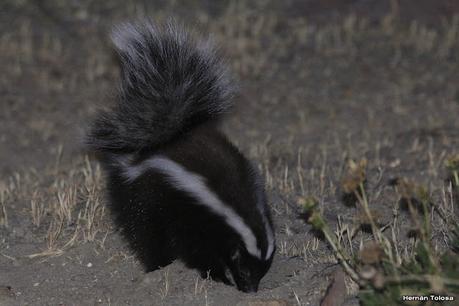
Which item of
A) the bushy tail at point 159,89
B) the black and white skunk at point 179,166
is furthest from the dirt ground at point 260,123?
the bushy tail at point 159,89

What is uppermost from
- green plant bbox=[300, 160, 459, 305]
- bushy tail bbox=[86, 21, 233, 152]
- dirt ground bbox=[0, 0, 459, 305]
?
green plant bbox=[300, 160, 459, 305]

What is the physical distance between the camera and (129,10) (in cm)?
1294

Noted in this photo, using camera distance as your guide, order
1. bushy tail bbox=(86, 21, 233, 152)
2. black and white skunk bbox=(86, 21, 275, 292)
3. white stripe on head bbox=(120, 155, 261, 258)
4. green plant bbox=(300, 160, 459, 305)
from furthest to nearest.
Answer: bushy tail bbox=(86, 21, 233, 152) → black and white skunk bbox=(86, 21, 275, 292) → white stripe on head bbox=(120, 155, 261, 258) → green plant bbox=(300, 160, 459, 305)

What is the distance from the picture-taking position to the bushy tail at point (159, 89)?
553 cm

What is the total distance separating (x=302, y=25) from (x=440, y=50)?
6.43ft

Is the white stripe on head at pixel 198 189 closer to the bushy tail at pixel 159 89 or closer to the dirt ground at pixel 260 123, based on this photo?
the bushy tail at pixel 159 89

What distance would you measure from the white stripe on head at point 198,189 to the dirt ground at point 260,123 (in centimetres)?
38

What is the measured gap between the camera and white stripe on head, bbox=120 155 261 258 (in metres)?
4.94

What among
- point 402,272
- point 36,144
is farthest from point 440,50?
point 402,272

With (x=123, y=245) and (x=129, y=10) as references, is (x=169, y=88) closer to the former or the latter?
(x=123, y=245)

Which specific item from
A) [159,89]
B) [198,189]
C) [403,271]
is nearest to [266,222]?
[198,189]

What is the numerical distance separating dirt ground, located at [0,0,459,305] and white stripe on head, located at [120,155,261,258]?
377 mm

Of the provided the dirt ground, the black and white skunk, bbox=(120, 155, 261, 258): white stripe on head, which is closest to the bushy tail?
the black and white skunk

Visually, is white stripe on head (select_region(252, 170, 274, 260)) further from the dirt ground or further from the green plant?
the green plant
